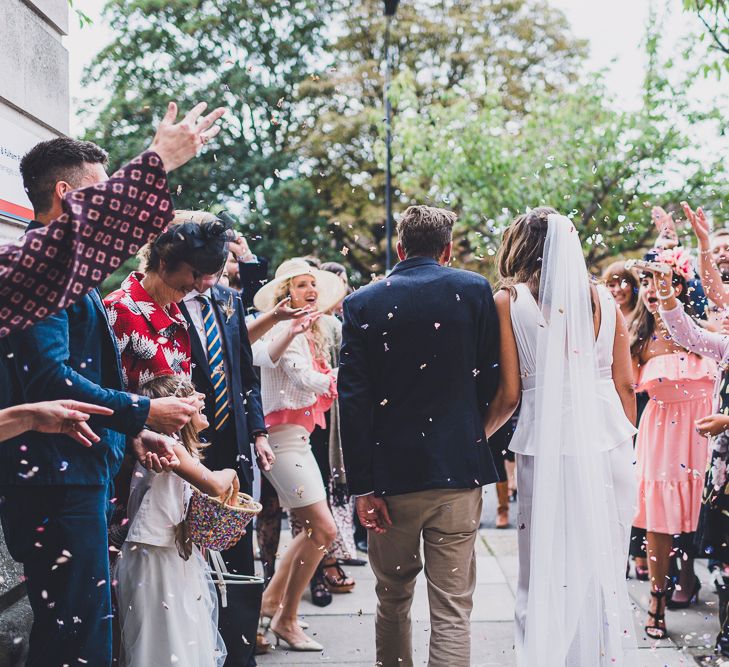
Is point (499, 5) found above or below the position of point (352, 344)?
above

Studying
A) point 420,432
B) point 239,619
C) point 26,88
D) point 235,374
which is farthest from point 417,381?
point 26,88

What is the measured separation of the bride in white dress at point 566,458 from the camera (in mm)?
3607

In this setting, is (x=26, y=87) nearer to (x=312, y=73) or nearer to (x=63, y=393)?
(x=63, y=393)

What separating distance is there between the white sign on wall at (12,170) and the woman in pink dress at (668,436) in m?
3.73

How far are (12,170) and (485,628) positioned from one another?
12.7 feet

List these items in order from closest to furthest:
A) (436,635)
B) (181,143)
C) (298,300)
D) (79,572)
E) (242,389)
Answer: (181,143), (79,572), (436,635), (242,389), (298,300)

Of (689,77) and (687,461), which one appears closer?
(687,461)

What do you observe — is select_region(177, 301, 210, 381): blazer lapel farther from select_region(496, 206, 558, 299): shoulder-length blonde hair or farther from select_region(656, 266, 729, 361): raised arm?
select_region(656, 266, 729, 361): raised arm

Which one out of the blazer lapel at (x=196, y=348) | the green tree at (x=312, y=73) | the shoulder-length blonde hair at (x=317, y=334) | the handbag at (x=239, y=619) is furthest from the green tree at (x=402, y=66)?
the handbag at (x=239, y=619)

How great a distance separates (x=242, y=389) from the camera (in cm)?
413

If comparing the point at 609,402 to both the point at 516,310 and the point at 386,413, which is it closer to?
the point at 516,310

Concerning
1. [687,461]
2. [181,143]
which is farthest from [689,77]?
[181,143]

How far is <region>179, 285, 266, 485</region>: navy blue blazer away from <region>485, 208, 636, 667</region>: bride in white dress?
4.08 ft

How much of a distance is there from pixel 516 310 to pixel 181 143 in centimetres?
197
